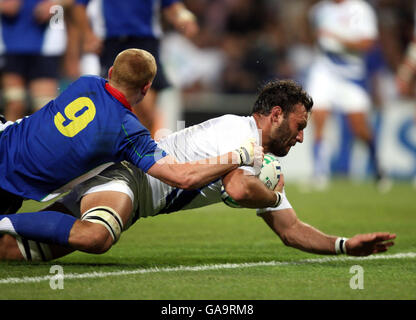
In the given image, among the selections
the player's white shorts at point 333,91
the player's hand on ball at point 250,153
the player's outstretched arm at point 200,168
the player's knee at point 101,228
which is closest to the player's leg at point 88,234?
the player's knee at point 101,228

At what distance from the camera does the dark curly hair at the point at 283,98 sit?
16.2 ft

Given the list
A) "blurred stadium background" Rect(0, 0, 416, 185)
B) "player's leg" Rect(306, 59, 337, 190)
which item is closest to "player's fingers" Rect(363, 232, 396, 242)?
"player's leg" Rect(306, 59, 337, 190)

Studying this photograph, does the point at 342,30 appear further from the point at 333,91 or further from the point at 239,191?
the point at 239,191

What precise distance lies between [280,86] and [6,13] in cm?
490

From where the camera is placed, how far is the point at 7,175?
4.84 metres

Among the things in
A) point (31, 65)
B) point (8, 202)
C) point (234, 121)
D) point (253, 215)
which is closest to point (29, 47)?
point (31, 65)

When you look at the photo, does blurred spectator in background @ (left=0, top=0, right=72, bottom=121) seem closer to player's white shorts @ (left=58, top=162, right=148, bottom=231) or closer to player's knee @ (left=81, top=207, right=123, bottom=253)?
player's white shorts @ (left=58, top=162, right=148, bottom=231)

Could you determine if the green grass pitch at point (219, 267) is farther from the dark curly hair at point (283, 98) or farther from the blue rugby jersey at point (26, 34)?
the blue rugby jersey at point (26, 34)

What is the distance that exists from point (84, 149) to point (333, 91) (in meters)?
6.86

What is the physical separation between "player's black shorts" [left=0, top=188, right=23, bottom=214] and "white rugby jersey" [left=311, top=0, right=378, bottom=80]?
671 centimetres

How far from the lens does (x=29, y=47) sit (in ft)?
29.8

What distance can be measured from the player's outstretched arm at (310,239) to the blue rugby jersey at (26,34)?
187 inches
